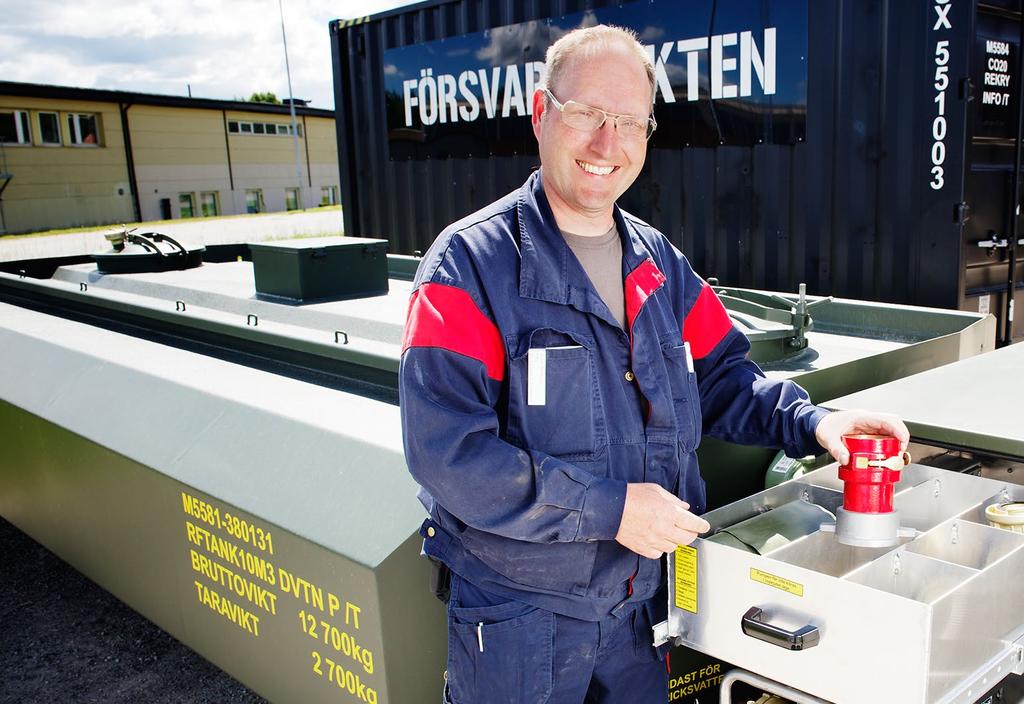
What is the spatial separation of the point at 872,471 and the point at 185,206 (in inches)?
1152

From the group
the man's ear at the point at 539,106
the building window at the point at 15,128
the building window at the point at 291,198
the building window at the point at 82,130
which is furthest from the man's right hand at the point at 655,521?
the building window at the point at 291,198

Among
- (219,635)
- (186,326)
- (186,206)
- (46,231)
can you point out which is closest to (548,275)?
(219,635)

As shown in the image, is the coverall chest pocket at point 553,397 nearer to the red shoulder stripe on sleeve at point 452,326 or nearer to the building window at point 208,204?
the red shoulder stripe on sleeve at point 452,326

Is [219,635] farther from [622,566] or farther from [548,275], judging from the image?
[548,275]

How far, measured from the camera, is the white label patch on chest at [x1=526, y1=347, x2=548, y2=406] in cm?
152

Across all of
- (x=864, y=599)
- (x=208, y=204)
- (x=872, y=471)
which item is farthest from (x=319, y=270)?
(x=208, y=204)

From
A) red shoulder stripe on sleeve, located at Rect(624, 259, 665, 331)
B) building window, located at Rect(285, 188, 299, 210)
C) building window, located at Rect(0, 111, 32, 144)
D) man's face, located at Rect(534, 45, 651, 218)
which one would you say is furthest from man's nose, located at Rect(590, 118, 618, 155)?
building window, located at Rect(285, 188, 299, 210)

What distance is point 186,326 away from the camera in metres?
3.65

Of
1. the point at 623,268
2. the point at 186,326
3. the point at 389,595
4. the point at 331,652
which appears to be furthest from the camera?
the point at 186,326

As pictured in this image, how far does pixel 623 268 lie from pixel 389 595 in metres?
0.84

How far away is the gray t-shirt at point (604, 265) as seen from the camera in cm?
166

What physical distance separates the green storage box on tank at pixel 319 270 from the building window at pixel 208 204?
88.1 ft

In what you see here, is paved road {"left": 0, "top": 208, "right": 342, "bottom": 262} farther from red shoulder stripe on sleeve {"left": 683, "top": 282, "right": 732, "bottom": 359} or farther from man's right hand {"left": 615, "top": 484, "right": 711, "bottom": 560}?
man's right hand {"left": 615, "top": 484, "right": 711, "bottom": 560}

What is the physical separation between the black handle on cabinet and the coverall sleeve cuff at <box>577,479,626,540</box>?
24 centimetres
